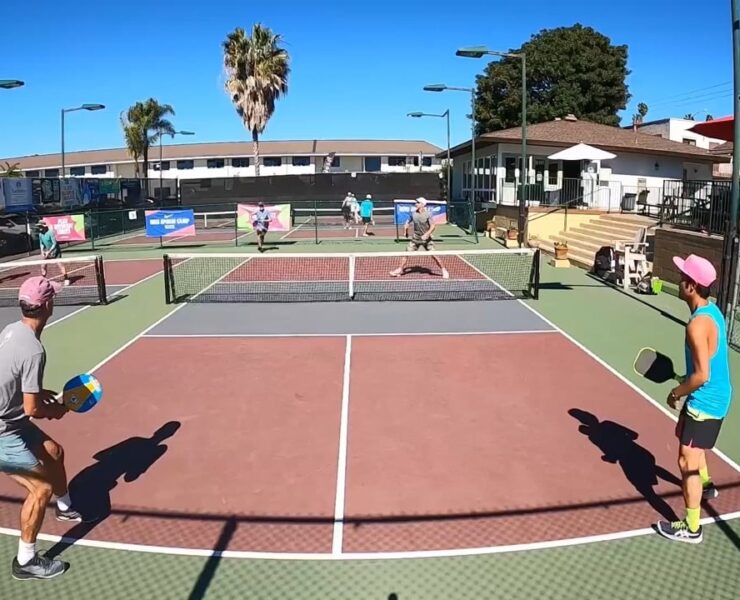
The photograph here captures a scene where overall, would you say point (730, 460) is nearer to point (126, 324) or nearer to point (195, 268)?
point (126, 324)

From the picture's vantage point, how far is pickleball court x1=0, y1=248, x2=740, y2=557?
15.4 ft

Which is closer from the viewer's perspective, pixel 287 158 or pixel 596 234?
pixel 596 234

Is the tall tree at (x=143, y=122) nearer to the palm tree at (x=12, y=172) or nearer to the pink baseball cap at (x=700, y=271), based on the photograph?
the palm tree at (x=12, y=172)

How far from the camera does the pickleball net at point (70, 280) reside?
13.2 m

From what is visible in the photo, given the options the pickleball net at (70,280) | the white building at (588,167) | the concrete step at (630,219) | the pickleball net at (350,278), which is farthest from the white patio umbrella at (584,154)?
the pickleball net at (70,280)

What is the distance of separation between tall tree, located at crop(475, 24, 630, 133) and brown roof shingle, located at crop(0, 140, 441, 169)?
21.3m

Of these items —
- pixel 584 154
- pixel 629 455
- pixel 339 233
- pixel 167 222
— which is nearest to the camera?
pixel 629 455

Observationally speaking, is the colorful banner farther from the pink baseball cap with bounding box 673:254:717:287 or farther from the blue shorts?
the pink baseball cap with bounding box 673:254:717:287

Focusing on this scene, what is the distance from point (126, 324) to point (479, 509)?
839cm

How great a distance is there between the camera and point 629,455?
229 inches

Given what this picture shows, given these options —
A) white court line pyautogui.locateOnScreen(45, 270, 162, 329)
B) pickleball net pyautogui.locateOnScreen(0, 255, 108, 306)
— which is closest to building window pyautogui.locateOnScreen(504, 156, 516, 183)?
white court line pyautogui.locateOnScreen(45, 270, 162, 329)

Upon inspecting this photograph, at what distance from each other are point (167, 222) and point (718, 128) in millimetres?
19050

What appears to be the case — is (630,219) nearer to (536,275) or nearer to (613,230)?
(613,230)

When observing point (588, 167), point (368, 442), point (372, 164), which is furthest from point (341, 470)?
point (372, 164)
